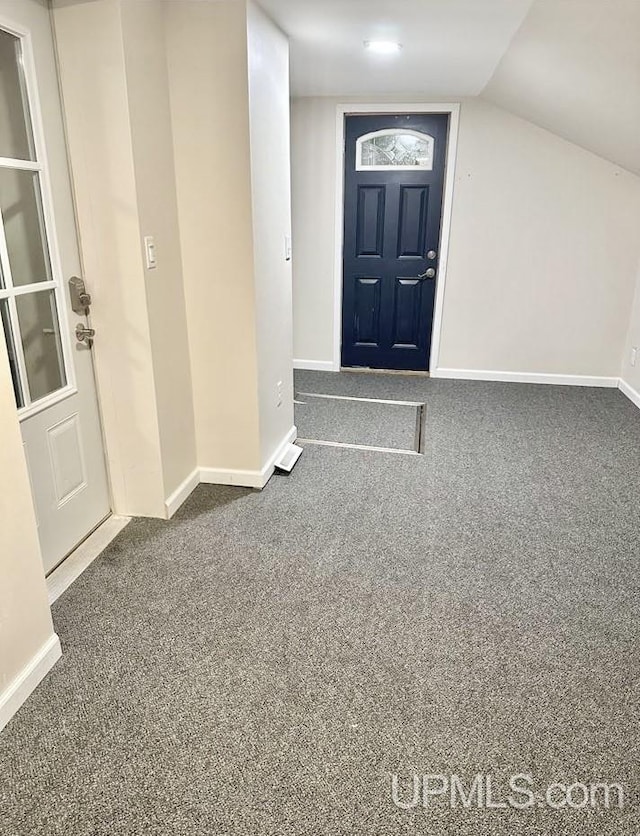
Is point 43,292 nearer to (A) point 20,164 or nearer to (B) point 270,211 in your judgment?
(A) point 20,164

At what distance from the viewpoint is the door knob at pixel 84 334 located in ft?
7.50

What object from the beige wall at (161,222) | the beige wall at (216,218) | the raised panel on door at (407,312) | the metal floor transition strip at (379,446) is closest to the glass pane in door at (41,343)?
the beige wall at (161,222)

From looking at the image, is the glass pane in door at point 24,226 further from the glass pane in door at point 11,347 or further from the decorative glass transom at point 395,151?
the decorative glass transom at point 395,151

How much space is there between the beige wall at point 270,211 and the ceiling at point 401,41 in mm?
160

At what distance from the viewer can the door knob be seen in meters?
2.29

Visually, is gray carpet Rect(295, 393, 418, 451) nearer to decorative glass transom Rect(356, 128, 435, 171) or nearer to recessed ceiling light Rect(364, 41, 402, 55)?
decorative glass transom Rect(356, 128, 435, 171)

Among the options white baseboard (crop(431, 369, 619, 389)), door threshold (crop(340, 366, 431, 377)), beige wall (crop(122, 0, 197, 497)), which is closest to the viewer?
beige wall (crop(122, 0, 197, 497))

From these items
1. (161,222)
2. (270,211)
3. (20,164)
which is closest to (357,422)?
(270,211)

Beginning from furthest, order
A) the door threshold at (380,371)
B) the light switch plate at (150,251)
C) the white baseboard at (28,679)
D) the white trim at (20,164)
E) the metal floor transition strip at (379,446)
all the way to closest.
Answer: the door threshold at (380,371) → the metal floor transition strip at (379,446) → the light switch plate at (150,251) → the white trim at (20,164) → the white baseboard at (28,679)

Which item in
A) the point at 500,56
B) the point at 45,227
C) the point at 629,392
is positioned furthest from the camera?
the point at 629,392

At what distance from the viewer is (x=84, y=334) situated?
2.31 metres

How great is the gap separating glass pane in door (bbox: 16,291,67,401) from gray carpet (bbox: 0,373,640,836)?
0.73 m

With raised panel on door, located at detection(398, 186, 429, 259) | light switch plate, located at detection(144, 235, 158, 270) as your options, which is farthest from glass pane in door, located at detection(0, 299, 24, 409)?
raised panel on door, located at detection(398, 186, 429, 259)

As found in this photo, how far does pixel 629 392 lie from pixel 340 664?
11.6 ft
